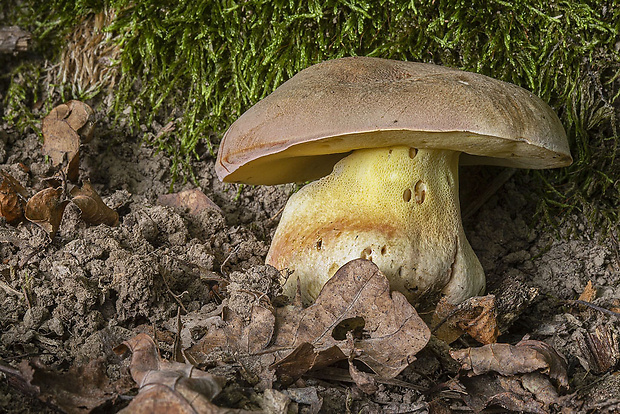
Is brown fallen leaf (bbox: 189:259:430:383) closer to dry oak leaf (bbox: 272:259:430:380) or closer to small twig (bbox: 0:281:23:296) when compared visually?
dry oak leaf (bbox: 272:259:430:380)

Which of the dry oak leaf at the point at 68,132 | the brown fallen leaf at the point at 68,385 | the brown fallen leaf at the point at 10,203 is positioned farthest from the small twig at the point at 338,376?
the dry oak leaf at the point at 68,132

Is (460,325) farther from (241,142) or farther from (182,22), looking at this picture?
(182,22)

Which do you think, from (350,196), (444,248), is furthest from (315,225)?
(444,248)

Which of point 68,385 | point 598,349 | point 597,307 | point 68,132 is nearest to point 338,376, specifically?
point 68,385

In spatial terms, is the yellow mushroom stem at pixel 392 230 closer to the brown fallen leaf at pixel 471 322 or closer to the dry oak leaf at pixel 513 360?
the brown fallen leaf at pixel 471 322

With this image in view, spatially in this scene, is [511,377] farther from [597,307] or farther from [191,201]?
[191,201]

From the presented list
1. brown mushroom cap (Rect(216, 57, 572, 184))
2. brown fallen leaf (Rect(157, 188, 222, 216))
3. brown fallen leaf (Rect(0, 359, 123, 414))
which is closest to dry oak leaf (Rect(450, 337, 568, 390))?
brown mushroom cap (Rect(216, 57, 572, 184))
